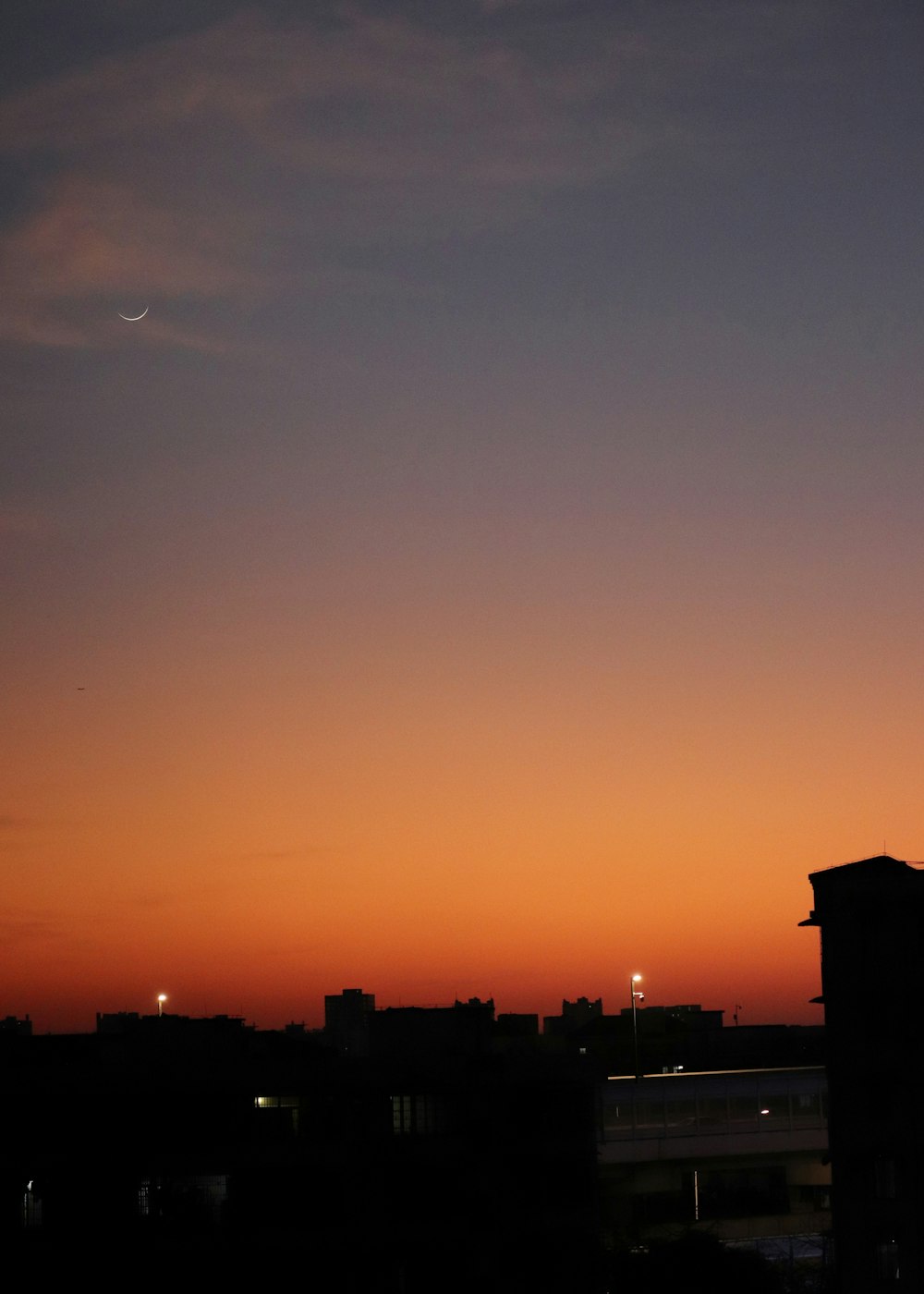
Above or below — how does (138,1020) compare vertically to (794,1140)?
above

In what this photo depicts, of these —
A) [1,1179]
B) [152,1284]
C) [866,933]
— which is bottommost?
[152,1284]

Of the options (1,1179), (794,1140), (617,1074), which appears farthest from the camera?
(617,1074)

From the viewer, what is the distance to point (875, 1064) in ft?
298

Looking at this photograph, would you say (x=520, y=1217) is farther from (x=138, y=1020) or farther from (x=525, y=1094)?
(x=138, y=1020)

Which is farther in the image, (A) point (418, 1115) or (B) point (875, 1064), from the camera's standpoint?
(B) point (875, 1064)

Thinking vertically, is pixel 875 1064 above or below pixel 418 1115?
above

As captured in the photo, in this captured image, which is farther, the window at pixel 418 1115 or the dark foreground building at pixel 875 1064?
the dark foreground building at pixel 875 1064

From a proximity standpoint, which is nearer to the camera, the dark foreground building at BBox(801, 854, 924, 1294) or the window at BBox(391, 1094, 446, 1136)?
the window at BBox(391, 1094, 446, 1136)

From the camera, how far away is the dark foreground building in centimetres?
8619

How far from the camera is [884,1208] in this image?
8662cm

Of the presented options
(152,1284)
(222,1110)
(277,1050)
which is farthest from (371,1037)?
(152,1284)

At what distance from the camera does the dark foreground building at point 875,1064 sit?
283ft

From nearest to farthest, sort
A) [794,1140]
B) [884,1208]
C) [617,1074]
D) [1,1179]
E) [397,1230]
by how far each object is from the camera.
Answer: [1,1179], [397,1230], [884,1208], [794,1140], [617,1074]

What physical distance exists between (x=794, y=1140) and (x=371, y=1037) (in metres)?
53.0
